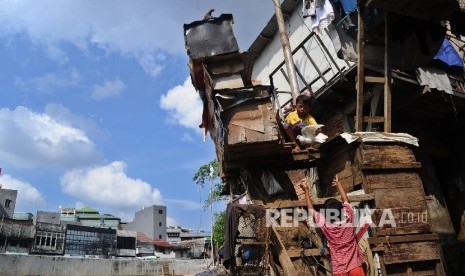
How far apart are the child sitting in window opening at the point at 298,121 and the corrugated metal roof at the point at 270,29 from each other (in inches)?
282

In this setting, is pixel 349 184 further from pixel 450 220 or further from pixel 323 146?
pixel 450 220

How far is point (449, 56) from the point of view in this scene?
30.3 ft

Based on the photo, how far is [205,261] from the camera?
3659 centimetres

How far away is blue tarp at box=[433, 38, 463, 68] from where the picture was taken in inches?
357

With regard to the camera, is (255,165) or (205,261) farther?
(205,261)

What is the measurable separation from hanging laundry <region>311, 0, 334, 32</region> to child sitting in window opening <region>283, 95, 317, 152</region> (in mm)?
1781

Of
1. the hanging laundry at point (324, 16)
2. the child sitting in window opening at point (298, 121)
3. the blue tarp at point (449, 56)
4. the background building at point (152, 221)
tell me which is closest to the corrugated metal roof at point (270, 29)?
the hanging laundry at point (324, 16)

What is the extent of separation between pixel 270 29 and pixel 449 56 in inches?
294

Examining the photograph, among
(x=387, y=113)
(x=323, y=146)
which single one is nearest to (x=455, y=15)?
(x=387, y=113)

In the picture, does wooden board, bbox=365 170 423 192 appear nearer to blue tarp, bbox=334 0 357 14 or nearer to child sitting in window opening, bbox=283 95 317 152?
child sitting in window opening, bbox=283 95 317 152

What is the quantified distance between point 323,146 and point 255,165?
1.42 m

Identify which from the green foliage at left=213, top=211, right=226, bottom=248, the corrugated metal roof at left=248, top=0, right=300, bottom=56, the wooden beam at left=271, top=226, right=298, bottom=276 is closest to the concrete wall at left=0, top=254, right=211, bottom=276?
the green foliage at left=213, top=211, right=226, bottom=248

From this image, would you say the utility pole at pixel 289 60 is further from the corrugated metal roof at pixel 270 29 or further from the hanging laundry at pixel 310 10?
the corrugated metal roof at pixel 270 29

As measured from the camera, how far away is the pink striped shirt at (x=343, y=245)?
4.81m
